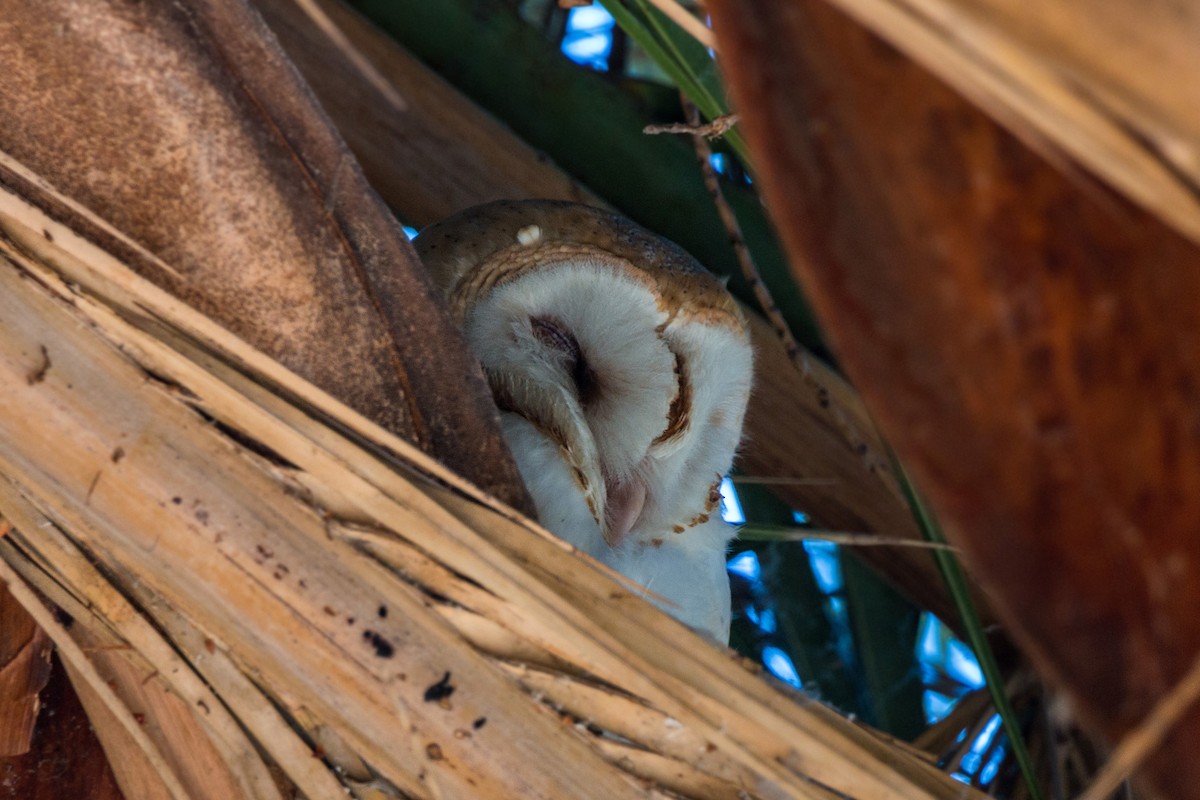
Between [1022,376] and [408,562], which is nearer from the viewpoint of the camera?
[1022,376]

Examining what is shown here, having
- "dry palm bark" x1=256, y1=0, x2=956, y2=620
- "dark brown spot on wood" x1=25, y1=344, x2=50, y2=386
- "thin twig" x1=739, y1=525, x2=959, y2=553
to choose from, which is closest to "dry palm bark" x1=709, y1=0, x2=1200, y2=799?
"thin twig" x1=739, y1=525, x2=959, y2=553

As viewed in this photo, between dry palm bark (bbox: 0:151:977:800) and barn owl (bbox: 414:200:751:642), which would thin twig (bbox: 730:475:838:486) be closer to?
barn owl (bbox: 414:200:751:642)

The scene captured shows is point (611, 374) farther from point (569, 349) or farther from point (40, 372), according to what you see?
point (40, 372)

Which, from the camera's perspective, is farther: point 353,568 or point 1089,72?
point 353,568

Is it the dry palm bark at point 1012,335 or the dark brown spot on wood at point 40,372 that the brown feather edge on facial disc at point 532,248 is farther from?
the dry palm bark at point 1012,335

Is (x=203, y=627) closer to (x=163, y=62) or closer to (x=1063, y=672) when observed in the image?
(x=163, y=62)

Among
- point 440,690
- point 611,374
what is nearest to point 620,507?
point 611,374

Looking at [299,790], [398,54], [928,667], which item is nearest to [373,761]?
[299,790]
